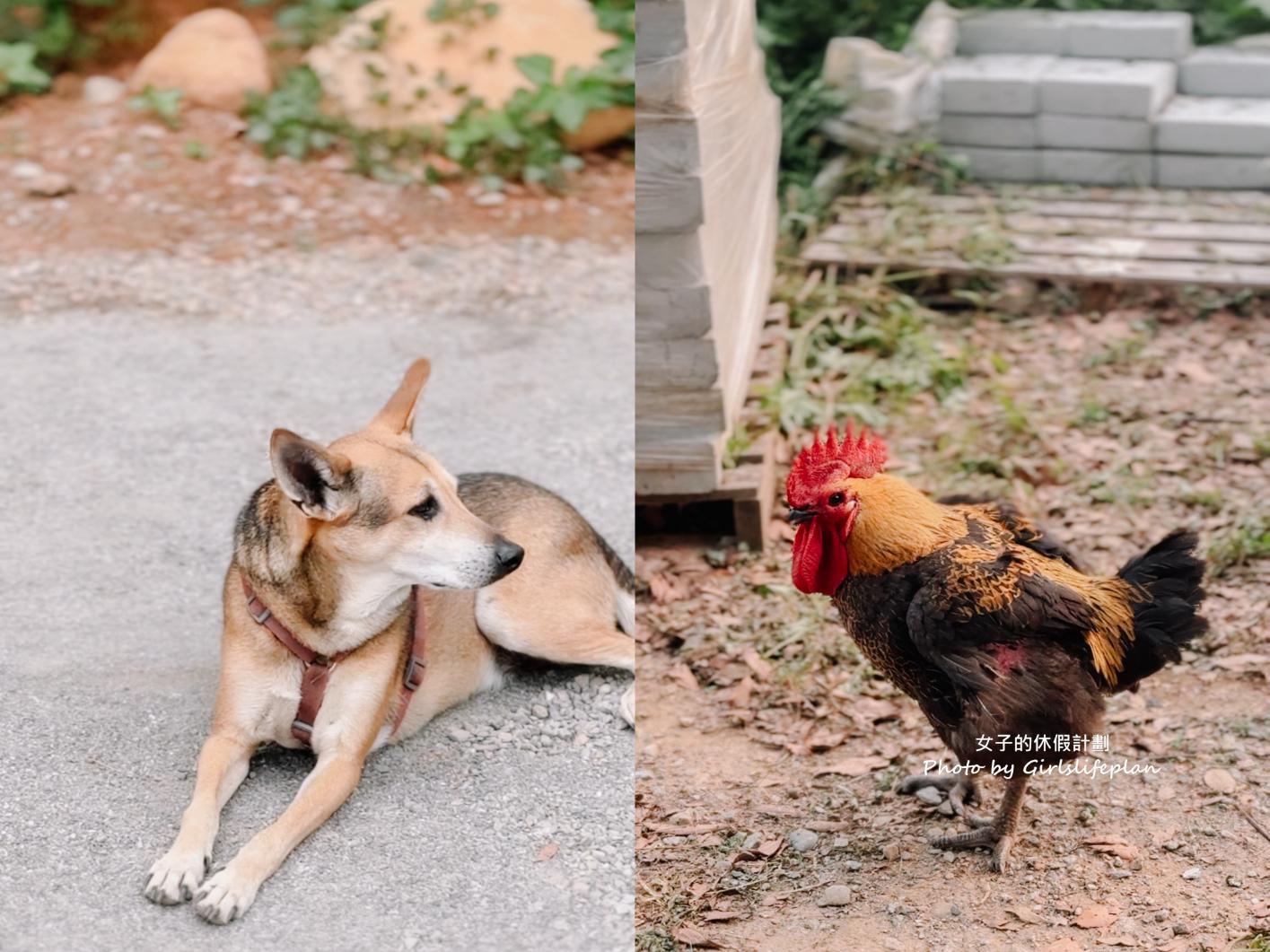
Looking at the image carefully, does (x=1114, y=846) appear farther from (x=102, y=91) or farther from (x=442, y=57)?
(x=102, y=91)

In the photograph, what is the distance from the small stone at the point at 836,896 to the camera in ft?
11.3

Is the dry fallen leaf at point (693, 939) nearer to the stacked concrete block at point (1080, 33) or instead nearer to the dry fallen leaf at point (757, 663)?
the dry fallen leaf at point (757, 663)

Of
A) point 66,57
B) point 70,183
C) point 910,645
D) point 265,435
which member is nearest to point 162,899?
point 910,645

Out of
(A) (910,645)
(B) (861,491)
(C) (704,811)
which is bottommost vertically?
(C) (704,811)

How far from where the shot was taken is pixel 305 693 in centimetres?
365

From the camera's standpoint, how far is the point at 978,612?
3.41 meters

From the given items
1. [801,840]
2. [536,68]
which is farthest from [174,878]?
[536,68]

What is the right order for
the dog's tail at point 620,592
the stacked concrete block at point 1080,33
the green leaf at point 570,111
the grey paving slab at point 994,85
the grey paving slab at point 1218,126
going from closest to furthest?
the dog's tail at point 620,592 < the grey paving slab at point 1218,126 < the stacked concrete block at point 1080,33 < the grey paving slab at point 994,85 < the green leaf at point 570,111

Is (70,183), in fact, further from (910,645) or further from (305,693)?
(910,645)

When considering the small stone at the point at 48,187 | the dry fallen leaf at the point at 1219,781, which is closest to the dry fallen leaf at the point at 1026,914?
the dry fallen leaf at the point at 1219,781

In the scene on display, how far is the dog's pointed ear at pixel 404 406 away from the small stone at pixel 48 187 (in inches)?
172

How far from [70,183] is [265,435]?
110 inches

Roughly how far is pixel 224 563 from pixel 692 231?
178 centimetres

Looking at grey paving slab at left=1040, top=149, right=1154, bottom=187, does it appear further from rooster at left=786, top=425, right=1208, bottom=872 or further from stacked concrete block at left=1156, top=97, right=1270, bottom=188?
rooster at left=786, top=425, right=1208, bottom=872
